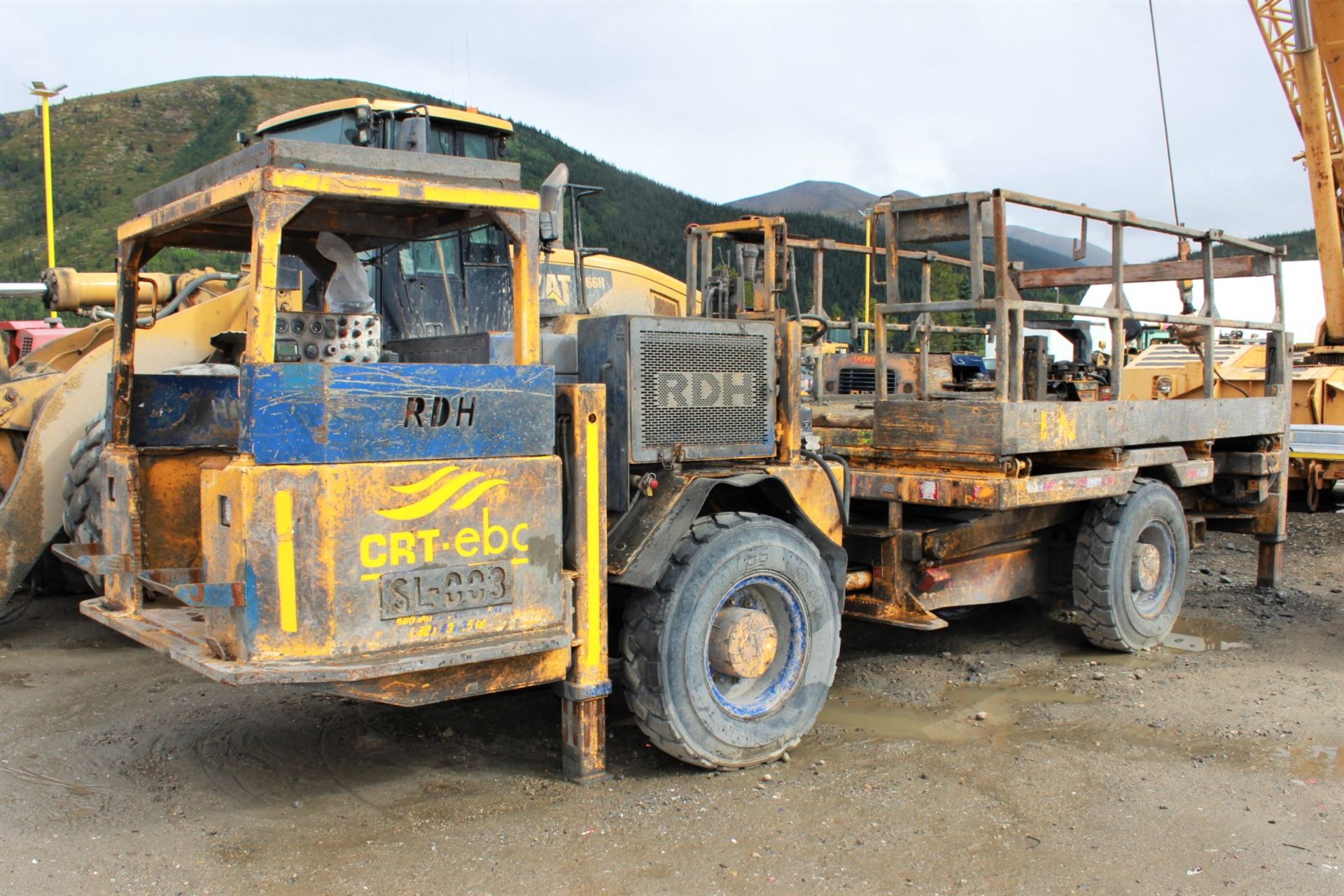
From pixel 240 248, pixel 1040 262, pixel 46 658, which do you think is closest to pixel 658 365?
pixel 240 248

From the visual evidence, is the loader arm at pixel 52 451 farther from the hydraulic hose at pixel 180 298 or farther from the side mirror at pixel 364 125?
the side mirror at pixel 364 125

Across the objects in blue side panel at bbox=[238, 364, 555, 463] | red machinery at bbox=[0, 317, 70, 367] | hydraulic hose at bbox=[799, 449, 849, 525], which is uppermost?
red machinery at bbox=[0, 317, 70, 367]

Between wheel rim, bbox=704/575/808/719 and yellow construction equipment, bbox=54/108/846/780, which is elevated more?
yellow construction equipment, bbox=54/108/846/780

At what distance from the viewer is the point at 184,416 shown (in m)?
5.08

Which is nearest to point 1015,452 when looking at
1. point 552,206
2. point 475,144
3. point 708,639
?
point 708,639

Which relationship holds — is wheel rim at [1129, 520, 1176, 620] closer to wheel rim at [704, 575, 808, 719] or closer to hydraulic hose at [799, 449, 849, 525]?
hydraulic hose at [799, 449, 849, 525]

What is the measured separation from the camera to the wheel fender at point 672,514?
455 cm

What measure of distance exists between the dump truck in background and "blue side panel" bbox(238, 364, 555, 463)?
1.81m

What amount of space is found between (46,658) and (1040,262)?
65.5 m

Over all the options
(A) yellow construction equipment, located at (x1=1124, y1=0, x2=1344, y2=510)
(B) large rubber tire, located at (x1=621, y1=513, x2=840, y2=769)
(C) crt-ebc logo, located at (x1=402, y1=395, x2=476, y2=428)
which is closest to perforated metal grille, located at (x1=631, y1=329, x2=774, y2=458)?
(B) large rubber tire, located at (x1=621, y1=513, x2=840, y2=769)

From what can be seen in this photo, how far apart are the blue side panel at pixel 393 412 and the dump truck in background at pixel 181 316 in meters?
A: 1.81

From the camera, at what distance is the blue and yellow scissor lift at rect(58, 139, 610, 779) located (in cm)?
374

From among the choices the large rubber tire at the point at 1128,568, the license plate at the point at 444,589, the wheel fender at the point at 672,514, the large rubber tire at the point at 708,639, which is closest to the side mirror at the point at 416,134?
the wheel fender at the point at 672,514

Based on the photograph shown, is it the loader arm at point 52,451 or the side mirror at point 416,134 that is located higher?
the side mirror at point 416,134
